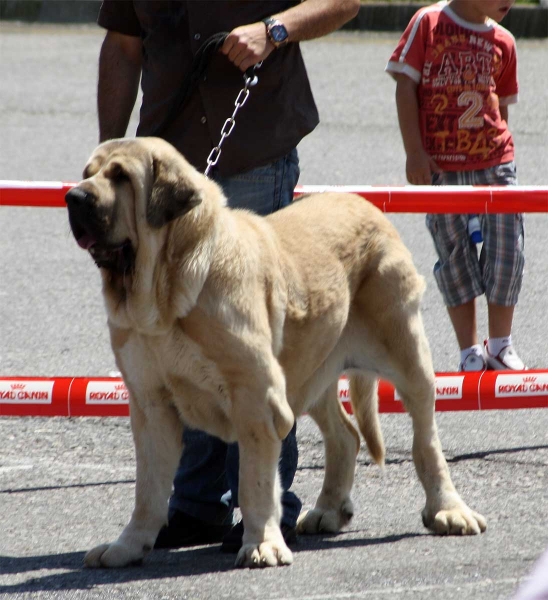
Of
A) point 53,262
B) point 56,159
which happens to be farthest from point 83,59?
point 53,262

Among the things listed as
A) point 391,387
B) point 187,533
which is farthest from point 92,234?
point 391,387

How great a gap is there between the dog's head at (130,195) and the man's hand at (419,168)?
2605 millimetres

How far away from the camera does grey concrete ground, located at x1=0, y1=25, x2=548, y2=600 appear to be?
3.82 meters

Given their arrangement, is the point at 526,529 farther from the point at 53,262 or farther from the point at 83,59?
the point at 83,59

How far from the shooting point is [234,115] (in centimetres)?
425

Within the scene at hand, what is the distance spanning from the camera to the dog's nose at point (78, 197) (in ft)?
11.6

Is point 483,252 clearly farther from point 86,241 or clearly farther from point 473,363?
point 86,241

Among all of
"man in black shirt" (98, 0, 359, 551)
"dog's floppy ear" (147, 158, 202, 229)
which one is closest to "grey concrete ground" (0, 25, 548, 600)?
"man in black shirt" (98, 0, 359, 551)

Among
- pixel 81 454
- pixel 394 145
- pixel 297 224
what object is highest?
pixel 297 224

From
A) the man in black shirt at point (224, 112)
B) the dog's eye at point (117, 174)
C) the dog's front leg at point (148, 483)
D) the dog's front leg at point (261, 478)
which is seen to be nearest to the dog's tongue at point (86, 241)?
the dog's eye at point (117, 174)

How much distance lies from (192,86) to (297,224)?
0.66 metres

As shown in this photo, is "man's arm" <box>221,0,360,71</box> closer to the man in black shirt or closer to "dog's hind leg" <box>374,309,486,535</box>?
the man in black shirt

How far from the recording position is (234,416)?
3818 millimetres

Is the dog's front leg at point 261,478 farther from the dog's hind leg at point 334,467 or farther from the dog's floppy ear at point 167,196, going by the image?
the dog's floppy ear at point 167,196
